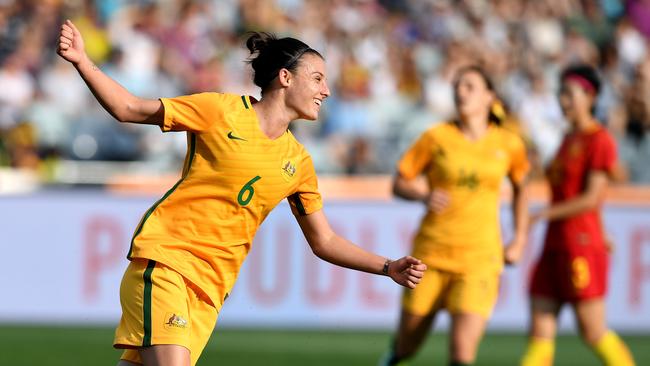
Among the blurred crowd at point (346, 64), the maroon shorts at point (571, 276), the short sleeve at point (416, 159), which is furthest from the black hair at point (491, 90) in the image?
the blurred crowd at point (346, 64)

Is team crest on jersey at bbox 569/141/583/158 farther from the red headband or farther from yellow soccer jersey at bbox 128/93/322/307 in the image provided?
yellow soccer jersey at bbox 128/93/322/307

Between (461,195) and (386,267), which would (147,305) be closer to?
(386,267)

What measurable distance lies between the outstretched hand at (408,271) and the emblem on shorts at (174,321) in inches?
40.7

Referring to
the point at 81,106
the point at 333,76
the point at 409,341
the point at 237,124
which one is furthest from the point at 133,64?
the point at 237,124

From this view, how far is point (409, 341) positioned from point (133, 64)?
7.74 m

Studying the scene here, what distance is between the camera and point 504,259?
8977mm

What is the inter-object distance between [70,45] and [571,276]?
5.13 meters

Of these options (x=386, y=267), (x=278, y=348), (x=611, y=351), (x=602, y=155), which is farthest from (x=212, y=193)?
(x=278, y=348)

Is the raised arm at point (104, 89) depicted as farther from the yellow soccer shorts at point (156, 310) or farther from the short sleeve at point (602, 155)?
the short sleeve at point (602, 155)

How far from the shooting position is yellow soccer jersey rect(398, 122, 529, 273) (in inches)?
340

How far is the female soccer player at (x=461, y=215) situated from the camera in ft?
28.0

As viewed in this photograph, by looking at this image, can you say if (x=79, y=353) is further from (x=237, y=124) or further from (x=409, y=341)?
(x=237, y=124)

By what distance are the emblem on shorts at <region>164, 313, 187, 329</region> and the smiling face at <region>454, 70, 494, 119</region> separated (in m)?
3.48

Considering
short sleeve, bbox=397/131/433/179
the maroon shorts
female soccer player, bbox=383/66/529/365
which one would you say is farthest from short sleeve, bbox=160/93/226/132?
the maroon shorts
